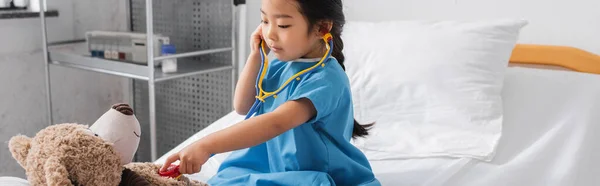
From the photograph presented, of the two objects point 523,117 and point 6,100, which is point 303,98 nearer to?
point 523,117

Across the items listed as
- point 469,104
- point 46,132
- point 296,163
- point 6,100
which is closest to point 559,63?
point 469,104

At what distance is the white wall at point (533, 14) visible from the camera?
172 centimetres

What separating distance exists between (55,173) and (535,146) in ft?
3.48

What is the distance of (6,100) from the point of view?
6.84 feet

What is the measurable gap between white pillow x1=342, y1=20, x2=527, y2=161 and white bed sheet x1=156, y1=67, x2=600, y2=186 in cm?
5

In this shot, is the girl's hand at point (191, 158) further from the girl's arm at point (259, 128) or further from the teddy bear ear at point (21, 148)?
the teddy bear ear at point (21, 148)

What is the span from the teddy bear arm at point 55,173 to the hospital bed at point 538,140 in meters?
0.49

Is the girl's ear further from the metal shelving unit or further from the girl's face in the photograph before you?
the metal shelving unit

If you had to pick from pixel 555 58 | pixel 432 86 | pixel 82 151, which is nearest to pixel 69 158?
pixel 82 151

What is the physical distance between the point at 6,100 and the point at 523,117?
166cm

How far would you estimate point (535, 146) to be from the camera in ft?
4.66

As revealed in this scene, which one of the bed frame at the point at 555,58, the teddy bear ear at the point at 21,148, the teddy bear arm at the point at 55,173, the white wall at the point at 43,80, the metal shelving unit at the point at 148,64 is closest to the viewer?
the teddy bear arm at the point at 55,173

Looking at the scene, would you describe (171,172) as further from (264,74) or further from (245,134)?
(264,74)

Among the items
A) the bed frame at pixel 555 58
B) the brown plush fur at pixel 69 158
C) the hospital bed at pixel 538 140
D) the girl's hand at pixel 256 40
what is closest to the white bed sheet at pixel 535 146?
the hospital bed at pixel 538 140
